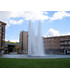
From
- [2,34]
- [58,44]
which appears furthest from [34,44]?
[58,44]

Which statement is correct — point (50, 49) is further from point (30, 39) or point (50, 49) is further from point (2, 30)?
point (30, 39)

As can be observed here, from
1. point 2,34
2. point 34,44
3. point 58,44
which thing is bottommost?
point 58,44

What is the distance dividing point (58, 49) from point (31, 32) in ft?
130

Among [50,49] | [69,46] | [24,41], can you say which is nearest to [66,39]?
[69,46]

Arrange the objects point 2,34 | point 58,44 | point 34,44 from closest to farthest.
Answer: point 34,44 < point 2,34 < point 58,44

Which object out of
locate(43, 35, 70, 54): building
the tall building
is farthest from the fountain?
the tall building

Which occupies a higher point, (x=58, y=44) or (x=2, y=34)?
(x=2, y=34)

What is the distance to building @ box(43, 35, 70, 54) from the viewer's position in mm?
63756

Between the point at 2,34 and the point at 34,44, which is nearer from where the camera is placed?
the point at 34,44

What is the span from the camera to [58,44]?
67.1m

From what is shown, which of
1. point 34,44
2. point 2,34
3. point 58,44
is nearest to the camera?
point 34,44

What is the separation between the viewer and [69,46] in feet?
A: 206

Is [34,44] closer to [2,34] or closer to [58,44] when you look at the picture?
[2,34]

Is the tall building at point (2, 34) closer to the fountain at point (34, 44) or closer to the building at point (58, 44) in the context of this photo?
the building at point (58, 44)
